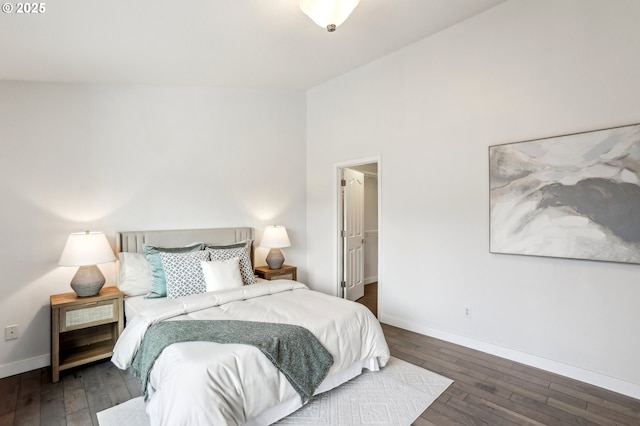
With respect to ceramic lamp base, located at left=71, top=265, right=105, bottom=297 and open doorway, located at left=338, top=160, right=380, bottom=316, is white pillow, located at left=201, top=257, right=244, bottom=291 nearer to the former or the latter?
ceramic lamp base, located at left=71, top=265, right=105, bottom=297

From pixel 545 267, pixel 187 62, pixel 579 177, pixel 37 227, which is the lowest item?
pixel 545 267

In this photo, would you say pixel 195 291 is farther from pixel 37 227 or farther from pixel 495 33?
pixel 495 33

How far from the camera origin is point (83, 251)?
2703mm

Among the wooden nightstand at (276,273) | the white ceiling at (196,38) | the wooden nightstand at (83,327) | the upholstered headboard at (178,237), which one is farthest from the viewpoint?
the wooden nightstand at (276,273)

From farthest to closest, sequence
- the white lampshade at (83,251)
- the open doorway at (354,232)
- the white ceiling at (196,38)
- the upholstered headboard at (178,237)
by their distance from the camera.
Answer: the open doorway at (354,232)
the upholstered headboard at (178,237)
the white lampshade at (83,251)
the white ceiling at (196,38)

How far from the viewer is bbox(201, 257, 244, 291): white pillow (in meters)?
2.94

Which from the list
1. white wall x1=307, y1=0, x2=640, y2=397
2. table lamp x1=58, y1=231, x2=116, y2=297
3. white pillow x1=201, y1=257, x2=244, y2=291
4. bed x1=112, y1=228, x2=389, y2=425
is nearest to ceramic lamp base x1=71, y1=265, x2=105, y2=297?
table lamp x1=58, y1=231, x2=116, y2=297

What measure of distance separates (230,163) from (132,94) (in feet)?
4.17

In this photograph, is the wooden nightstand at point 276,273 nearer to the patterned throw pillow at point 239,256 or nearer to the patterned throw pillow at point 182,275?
the patterned throw pillow at point 239,256

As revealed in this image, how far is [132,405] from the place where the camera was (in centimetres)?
222

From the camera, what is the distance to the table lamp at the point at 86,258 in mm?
2686

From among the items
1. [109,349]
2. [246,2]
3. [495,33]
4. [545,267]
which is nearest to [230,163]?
[246,2]

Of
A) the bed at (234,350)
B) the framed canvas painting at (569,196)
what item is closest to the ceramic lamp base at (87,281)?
the bed at (234,350)

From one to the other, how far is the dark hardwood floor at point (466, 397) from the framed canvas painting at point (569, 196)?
101 centimetres
